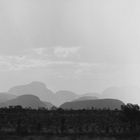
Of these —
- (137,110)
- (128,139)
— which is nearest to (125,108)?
(137,110)

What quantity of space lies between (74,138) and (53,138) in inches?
112

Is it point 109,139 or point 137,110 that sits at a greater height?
point 137,110

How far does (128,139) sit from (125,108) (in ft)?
80.0

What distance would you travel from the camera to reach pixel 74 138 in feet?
148

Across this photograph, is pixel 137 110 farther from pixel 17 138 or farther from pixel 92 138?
pixel 17 138

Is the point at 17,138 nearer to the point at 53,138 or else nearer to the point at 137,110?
the point at 53,138

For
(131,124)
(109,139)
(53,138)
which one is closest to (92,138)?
(109,139)

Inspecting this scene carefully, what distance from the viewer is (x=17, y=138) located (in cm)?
4500

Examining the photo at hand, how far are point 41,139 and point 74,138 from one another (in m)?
4.45

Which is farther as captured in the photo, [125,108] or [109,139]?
[125,108]

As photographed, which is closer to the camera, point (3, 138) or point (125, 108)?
point (3, 138)

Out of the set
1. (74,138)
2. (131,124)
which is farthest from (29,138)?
(131,124)

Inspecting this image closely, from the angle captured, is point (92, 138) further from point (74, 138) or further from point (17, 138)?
point (17, 138)

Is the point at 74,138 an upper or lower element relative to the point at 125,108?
lower
